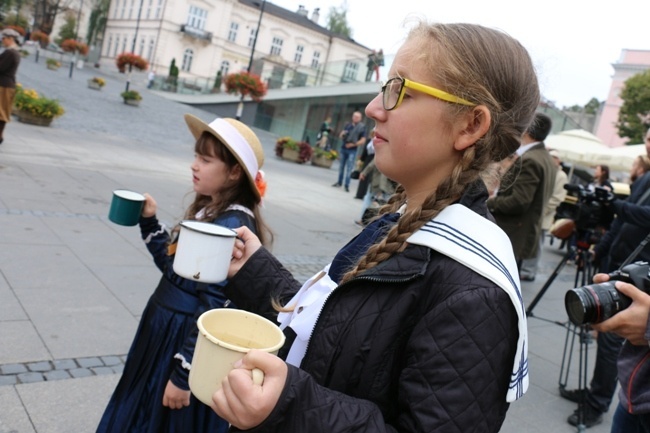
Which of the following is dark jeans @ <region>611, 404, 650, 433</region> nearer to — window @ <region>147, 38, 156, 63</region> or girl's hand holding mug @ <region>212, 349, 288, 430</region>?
girl's hand holding mug @ <region>212, 349, 288, 430</region>

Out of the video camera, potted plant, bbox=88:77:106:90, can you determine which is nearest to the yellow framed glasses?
the video camera

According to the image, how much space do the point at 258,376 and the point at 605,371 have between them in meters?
3.39

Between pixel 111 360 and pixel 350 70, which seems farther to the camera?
pixel 350 70

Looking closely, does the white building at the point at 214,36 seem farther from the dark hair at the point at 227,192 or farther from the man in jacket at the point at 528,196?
the dark hair at the point at 227,192

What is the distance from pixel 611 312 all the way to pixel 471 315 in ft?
3.27

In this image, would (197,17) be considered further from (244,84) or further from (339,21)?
(244,84)

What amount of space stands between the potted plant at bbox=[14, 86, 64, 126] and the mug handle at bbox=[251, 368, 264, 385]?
44.6 feet

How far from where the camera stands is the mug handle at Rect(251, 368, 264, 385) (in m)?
0.95

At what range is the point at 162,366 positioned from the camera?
2.24m

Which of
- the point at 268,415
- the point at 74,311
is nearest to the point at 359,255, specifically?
the point at 268,415

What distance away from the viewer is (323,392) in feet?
3.35

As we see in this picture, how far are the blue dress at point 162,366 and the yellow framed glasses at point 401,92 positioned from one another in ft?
3.80

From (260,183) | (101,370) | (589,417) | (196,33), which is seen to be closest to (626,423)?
(589,417)

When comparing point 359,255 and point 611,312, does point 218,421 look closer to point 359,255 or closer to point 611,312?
point 359,255
